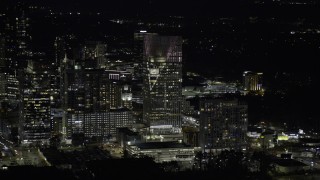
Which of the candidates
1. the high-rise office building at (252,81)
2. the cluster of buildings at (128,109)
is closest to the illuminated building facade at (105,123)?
the cluster of buildings at (128,109)

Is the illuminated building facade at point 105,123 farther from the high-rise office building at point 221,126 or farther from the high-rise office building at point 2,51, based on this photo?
the high-rise office building at point 2,51

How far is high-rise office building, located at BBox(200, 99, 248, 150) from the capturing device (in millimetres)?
14633

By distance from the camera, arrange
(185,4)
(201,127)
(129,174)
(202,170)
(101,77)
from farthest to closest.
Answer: (185,4)
(101,77)
(201,127)
(202,170)
(129,174)

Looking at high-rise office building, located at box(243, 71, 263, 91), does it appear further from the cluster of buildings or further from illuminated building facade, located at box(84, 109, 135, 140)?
illuminated building facade, located at box(84, 109, 135, 140)

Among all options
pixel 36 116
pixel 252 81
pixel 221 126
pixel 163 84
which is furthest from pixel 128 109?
pixel 252 81

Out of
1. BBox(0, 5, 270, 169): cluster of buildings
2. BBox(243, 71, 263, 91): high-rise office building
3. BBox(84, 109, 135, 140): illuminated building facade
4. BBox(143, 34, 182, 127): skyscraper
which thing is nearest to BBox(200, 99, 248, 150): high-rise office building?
BBox(0, 5, 270, 169): cluster of buildings

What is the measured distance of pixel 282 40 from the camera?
18.1 metres

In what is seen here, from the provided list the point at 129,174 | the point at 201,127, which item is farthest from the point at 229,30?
the point at 129,174

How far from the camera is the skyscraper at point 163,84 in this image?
1731cm

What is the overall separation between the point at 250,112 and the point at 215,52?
135 inches

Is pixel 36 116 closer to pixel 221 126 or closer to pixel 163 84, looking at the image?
pixel 163 84

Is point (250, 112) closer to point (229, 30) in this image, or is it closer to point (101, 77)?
point (229, 30)

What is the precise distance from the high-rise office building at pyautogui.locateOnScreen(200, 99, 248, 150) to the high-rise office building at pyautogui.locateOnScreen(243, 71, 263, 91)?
6.21 meters

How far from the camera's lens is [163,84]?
57.3ft
